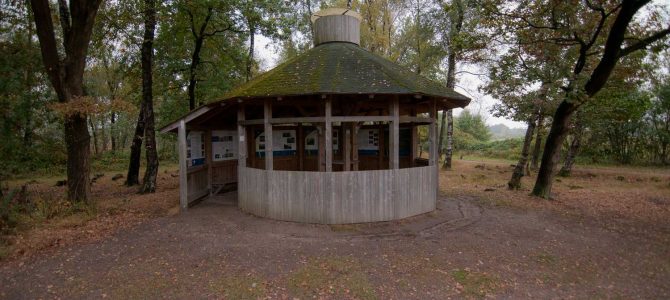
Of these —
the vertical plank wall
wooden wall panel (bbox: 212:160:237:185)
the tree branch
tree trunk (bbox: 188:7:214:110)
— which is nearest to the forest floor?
the vertical plank wall

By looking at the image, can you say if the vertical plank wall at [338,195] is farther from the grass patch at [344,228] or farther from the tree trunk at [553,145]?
the tree trunk at [553,145]

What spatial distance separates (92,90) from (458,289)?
27.2 m

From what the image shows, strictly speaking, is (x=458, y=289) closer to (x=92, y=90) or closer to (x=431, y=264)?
(x=431, y=264)

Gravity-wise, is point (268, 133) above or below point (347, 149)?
above

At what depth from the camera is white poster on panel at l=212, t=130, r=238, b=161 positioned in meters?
12.2

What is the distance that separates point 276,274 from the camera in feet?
18.5

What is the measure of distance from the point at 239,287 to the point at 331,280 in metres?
1.43

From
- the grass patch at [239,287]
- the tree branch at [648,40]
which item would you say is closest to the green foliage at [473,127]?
the tree branch at [648,40]

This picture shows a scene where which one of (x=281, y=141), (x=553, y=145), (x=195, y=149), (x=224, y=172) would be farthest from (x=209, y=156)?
(x=553, y=145)

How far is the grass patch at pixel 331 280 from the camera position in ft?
16.5

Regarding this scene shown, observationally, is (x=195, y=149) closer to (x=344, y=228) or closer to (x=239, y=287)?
(x=344, y=228)

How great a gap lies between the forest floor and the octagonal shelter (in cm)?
63

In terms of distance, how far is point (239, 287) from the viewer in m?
5.16

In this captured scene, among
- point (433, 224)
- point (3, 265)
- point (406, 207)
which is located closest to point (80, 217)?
point (3, 265)
